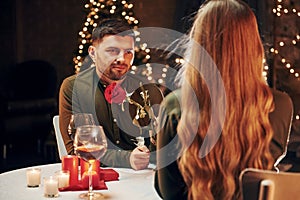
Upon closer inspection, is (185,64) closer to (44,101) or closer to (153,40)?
(44,101)

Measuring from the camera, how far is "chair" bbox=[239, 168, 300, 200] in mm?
1527

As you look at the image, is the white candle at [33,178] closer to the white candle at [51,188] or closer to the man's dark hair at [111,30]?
the white candle at [51,188]

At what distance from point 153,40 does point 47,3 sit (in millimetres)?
1583

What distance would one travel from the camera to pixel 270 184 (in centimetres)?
152

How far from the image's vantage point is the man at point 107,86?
299 centimetres

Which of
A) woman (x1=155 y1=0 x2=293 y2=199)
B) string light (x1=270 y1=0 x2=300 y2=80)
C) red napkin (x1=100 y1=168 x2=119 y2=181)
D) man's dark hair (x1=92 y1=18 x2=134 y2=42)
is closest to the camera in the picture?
woman (x1=155 y1=0 x2=293 y2=199)

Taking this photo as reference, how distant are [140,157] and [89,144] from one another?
429 millimetres

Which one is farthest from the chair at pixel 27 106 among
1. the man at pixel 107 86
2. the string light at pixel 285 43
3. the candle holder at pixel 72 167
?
the candle holder at pixel 72 167

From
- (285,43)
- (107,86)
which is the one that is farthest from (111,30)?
(285,43)

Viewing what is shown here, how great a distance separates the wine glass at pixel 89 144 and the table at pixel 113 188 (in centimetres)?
7

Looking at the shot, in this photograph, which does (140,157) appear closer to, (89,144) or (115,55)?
(89,144)

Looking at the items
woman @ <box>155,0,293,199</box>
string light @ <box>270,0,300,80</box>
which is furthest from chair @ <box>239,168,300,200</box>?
string light @ <box>270,0,300,80</box>

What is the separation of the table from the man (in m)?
0.48

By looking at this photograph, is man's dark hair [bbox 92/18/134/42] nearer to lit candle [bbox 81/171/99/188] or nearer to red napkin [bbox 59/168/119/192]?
red napkin [bbox 59/168/119/192]
